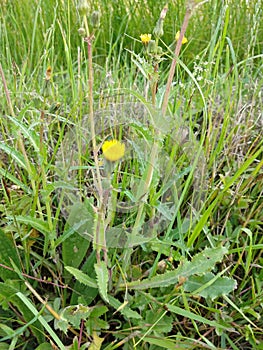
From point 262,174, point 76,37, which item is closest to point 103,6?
point 76,37

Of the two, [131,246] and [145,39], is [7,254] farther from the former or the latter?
[145,39]

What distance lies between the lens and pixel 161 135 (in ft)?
2.53

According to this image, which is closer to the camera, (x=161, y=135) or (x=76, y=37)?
(x=161, y=135)

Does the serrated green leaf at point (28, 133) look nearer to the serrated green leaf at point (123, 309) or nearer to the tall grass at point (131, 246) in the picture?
the tall grass at point (131, 246)

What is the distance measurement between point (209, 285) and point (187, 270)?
0.22 ft

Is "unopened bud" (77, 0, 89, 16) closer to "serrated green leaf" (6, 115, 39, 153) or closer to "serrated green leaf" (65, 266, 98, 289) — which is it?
"serrated green leaf" (6, 115, 39, 153)

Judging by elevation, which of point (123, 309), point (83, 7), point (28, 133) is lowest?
point (123, 309)

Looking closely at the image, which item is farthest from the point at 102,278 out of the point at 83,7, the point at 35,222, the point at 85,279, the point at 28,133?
the point at 83,7

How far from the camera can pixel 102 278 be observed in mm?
741

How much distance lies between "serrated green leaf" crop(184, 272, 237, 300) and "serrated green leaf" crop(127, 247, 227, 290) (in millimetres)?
37

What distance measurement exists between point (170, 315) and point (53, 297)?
216 millimetres

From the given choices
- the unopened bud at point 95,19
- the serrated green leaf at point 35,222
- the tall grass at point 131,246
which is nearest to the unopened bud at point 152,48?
the tall grass at point 131,246

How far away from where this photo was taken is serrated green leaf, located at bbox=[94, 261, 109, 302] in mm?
720

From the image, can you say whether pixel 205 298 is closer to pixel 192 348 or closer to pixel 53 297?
pixel 192 348
